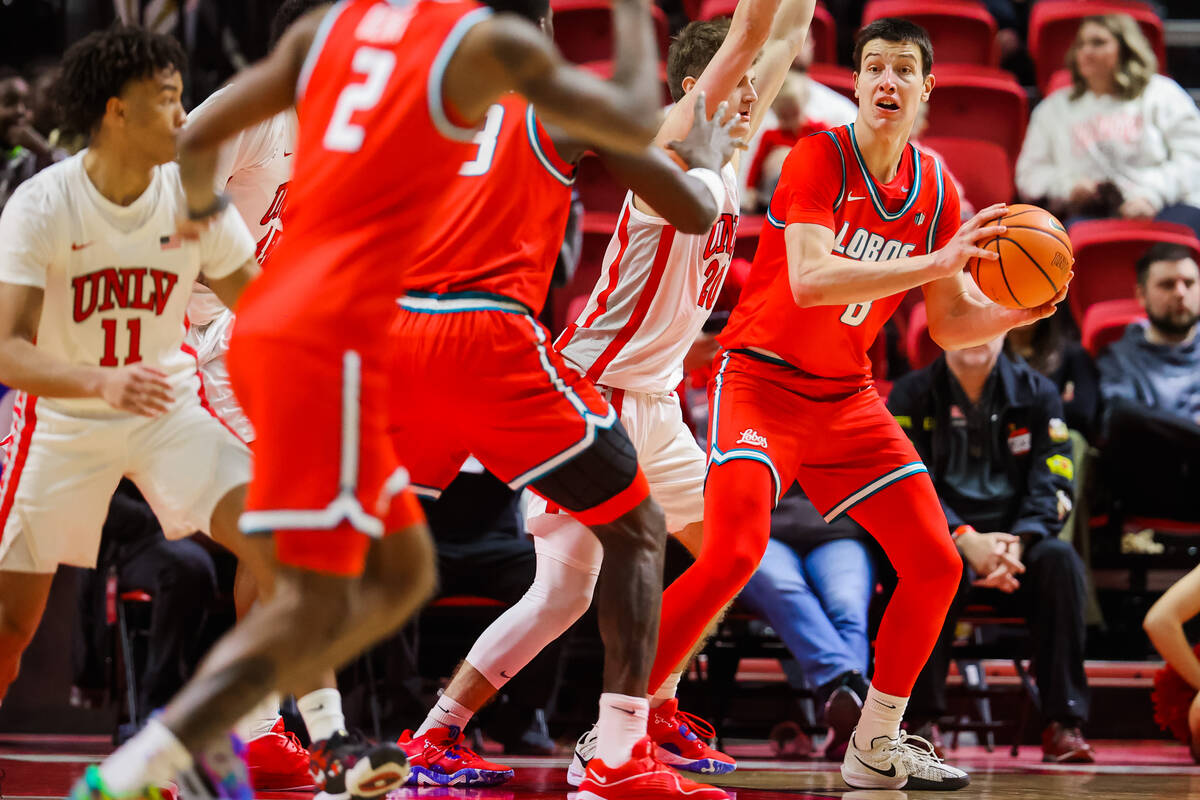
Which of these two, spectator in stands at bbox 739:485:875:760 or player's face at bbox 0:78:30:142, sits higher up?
player's face at bbox 0:78:30:142

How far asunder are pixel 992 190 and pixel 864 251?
16.1 feet

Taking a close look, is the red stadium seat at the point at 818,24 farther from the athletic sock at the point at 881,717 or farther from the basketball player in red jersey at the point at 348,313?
the basketball player in red jersey at the point at 348,313

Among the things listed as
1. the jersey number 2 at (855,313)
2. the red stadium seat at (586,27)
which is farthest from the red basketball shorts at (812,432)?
the red stadium seat at (586,27)

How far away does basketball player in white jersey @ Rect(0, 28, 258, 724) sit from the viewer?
12.1 feet

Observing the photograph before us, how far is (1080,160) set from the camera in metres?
9.27

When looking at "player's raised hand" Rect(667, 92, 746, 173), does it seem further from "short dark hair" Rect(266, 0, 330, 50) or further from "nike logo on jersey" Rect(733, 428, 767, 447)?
"short dark hair" Rect(266, 0, 330, 50)

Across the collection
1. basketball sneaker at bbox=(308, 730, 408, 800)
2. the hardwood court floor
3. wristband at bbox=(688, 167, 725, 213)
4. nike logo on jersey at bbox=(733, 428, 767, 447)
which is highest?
wristband at bbox=(688, 167, 725, 213)

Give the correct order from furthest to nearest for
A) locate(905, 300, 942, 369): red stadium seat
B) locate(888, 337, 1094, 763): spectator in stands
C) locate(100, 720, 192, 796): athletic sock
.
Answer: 1. locate(905, 300, 942, 369): red stadium seat
2. locate(888, 337, 1094, 763): spectator in stands
3. locate(100, 720, 192, 796): athletic sock

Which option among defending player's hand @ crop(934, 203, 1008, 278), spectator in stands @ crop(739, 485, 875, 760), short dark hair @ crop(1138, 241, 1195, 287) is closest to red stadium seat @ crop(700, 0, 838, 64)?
short dark hair @ crop(1138, 241, 1195, 287)

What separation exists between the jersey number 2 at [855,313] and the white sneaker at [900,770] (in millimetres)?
1361

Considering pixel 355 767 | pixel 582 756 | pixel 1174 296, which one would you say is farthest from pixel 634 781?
pixel 1174 296

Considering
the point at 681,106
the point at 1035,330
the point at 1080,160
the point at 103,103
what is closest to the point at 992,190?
the point at 1080,160

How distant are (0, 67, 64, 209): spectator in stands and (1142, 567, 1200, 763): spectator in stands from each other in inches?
236

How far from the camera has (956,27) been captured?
10398 mm
